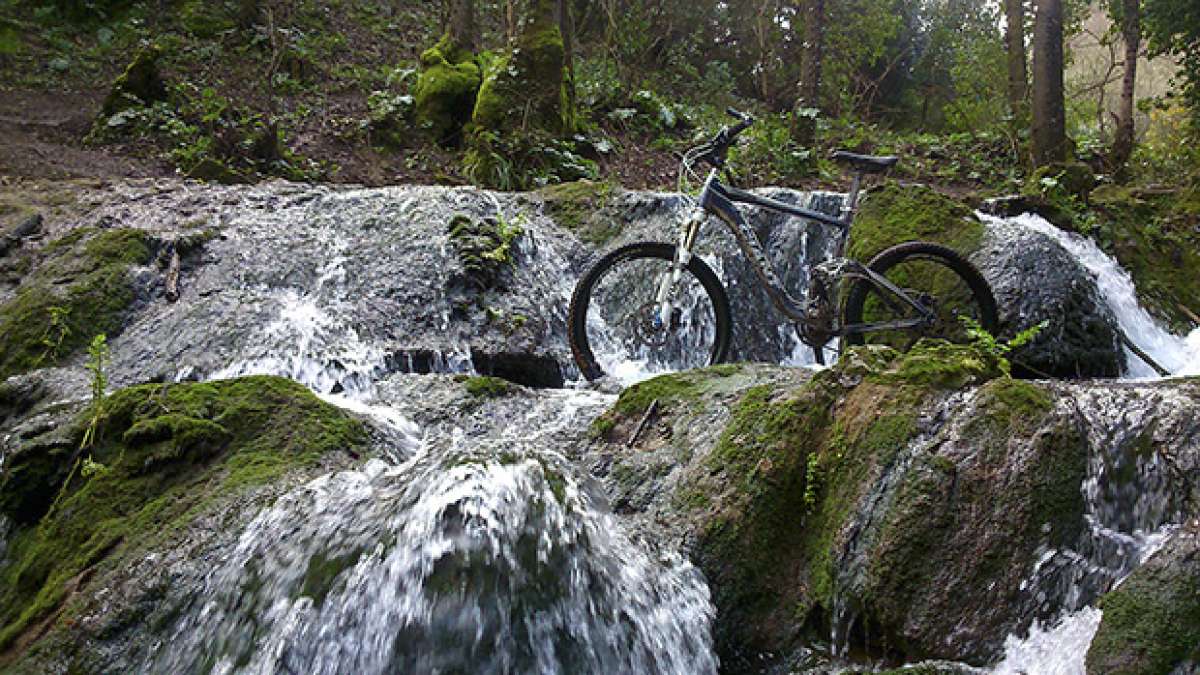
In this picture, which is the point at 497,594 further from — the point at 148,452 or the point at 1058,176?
the point at 1058,176

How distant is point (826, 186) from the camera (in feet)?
36.3

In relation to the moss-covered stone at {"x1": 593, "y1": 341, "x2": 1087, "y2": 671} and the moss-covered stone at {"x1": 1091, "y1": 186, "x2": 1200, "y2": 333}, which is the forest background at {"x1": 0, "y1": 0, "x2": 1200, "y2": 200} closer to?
the moss-covered stone at {"x1": 1091, "y1": 186, "x2": 1200, "y2": 333}

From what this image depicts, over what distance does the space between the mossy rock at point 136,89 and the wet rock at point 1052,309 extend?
10.6 metres

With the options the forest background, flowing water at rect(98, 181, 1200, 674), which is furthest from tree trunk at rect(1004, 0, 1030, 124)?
flowing water at rect(98, 181, 1200, 674)

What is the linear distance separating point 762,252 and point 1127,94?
8.49 meters

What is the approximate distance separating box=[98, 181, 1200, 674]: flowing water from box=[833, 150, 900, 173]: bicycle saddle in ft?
9.62

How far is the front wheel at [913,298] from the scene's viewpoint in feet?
19.2

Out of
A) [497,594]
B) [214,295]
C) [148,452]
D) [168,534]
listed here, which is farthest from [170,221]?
[497,594]

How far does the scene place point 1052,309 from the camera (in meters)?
6.19

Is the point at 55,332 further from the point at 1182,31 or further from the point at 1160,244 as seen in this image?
the point at 1182,31

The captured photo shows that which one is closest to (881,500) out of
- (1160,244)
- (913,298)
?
(913,298)

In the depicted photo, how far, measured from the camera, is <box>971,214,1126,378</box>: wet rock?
611cm

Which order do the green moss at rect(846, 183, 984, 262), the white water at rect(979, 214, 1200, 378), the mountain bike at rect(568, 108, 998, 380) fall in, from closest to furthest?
the mountain bike at rect(568, 108, 998, 380) < the white water at rect(979, 214, 1200, 378) < the green moss at rect(846, 183, 984, 262)

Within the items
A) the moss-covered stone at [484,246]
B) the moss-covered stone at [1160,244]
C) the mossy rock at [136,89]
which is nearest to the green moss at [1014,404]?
the moss-covered stone at [484,246]
